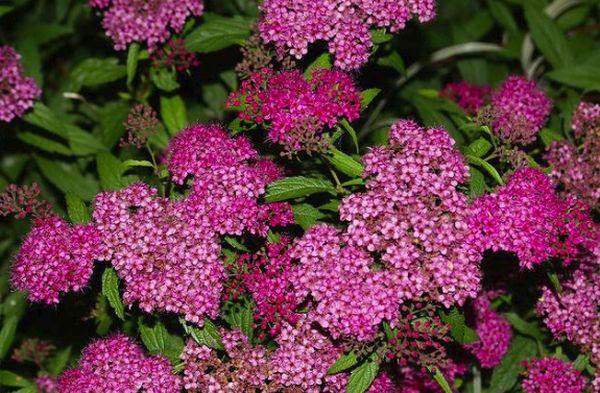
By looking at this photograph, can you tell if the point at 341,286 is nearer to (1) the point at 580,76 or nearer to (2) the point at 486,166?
(2) the point at 486,166

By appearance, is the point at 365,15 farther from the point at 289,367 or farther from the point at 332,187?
the point at 289,367

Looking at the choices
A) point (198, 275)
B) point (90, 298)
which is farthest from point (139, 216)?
point (90, 298)

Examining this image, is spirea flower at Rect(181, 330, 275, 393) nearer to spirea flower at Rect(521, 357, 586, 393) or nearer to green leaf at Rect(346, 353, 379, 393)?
green leaf at Rect(346, 353, 379, 393)

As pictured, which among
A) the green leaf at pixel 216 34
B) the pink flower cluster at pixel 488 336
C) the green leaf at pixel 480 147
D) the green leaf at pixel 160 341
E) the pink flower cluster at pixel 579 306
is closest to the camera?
the green leaf at pixel 160 341

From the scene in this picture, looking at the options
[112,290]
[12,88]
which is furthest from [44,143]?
[112,290]

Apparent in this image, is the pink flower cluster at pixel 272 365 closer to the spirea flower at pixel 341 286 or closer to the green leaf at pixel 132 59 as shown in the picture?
the spirea flower at pixel 341 286

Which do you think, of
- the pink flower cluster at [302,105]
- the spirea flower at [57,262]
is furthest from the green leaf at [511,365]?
the spirea flower at [57,262]

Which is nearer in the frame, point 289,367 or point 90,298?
point 289,367
